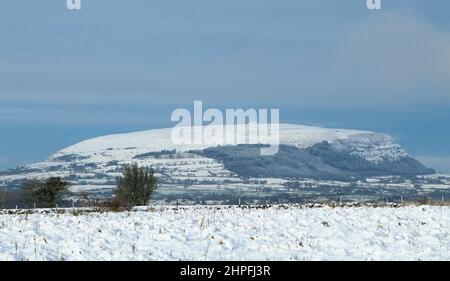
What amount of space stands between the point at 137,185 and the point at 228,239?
49.5 m

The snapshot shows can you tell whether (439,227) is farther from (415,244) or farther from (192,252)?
(192,252)

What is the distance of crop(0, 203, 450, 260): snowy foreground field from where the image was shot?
789 inches

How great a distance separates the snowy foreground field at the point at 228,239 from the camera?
20.0 meters

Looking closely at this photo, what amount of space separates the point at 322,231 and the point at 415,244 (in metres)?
3.27

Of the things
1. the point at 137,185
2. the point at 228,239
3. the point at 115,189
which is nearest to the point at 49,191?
the point at 115,189

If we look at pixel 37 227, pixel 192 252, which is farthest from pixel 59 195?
pixel 192 252

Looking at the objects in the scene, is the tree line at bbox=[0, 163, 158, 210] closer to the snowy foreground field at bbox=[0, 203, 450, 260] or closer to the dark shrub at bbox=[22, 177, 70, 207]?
the dark shrub at bbox=[22, 177, 70, 207]

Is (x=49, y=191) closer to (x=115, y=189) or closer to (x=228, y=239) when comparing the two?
(x=115, y=189)

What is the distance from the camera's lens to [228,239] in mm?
22250

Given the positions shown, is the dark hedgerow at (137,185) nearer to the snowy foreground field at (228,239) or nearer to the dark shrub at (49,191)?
the dark shrub at (49,191)

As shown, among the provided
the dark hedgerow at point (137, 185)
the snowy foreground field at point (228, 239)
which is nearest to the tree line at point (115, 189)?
the dark hedgerow at point (137, 185)

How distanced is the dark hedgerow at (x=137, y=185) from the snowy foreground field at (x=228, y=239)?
138 ft
